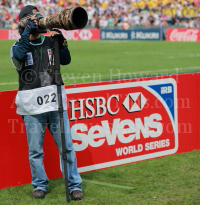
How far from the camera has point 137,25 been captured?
35.2m

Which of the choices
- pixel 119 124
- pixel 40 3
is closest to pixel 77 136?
pixel 119 124

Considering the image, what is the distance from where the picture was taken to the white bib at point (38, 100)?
469 cm

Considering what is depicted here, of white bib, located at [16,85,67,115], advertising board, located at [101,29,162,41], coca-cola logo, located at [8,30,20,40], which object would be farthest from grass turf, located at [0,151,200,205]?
coca-cola logo, located at [8,30,20,40]

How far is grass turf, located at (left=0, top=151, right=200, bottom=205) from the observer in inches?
188

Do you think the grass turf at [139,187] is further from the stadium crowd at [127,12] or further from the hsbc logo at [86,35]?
the hsbc logo at [86,35]

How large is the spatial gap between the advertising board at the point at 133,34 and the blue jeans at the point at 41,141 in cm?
2859

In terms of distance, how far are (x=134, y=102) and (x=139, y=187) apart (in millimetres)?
1500

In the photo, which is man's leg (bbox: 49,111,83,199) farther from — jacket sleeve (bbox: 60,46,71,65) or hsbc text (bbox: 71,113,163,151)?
hsbc text (bbox: 71,113,163,151)

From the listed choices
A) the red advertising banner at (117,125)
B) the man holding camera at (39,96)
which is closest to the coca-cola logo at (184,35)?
the red advertising banner at (117,125)

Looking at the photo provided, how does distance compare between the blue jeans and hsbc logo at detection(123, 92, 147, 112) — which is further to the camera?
hsbc logo at detection(123, 92, 147, 112)

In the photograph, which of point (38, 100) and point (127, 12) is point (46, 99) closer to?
point (38, 100)

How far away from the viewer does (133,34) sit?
34125 mm

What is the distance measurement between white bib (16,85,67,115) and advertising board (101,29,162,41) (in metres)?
28.6

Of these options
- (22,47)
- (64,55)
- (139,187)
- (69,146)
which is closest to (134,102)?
(139,187)
